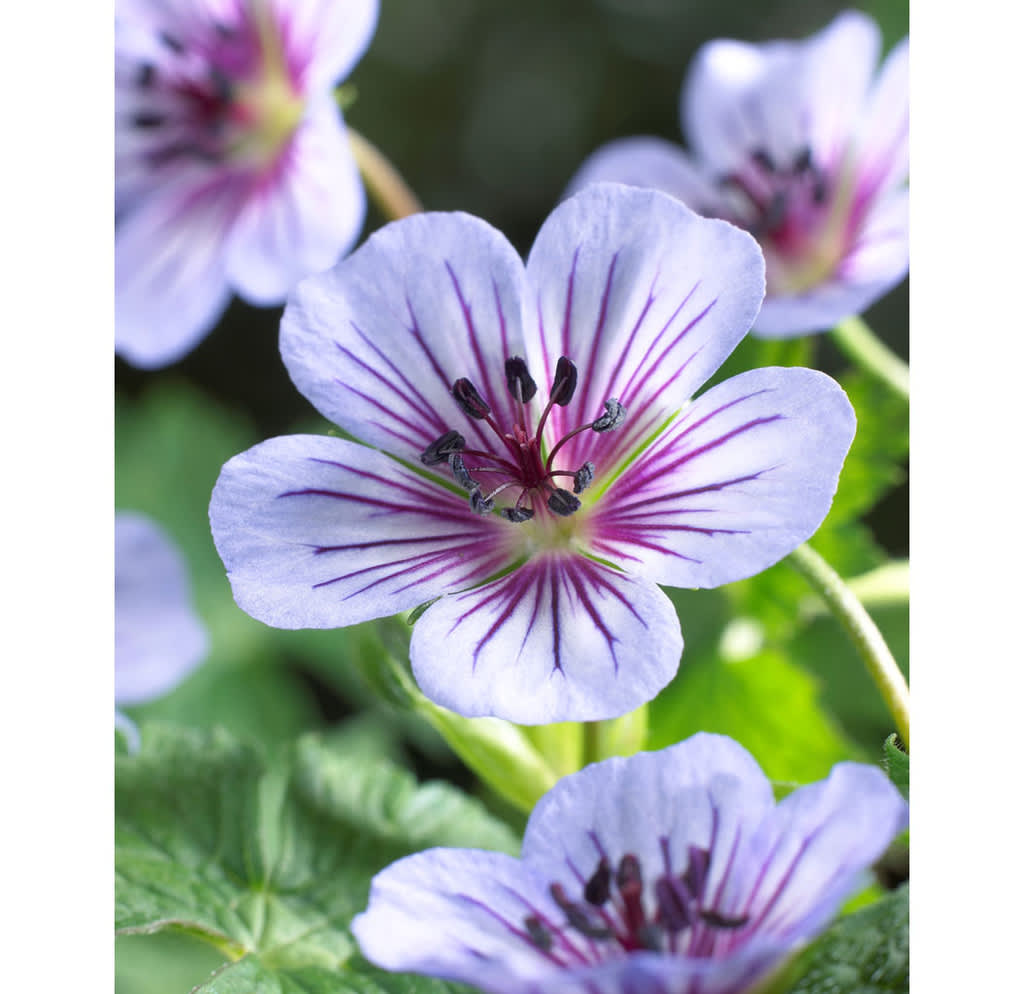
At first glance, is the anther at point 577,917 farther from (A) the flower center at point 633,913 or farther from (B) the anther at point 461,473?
(B) the anther at point 461,473

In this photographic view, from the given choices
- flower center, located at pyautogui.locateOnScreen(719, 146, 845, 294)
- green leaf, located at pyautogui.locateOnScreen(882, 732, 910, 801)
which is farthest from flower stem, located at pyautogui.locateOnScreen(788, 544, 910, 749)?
flower center, located at pyautogui.locateOnScreen(719, 146, 845, 294)

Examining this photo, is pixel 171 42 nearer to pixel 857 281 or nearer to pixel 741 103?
pixel 741 103

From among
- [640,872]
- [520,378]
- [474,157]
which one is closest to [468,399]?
[520,378]

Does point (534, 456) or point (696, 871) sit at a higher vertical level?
point (534, 456)
